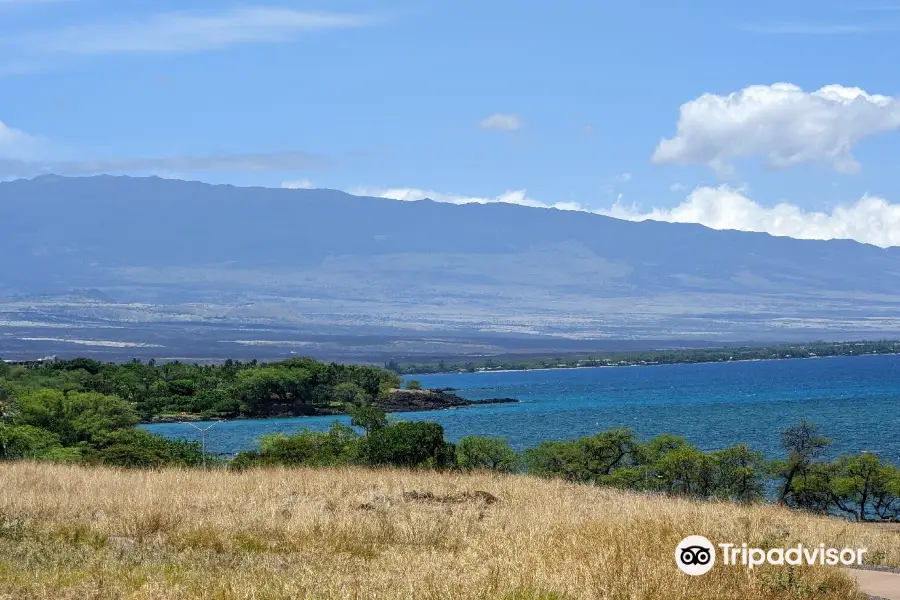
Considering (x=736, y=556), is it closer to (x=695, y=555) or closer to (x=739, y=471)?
(x=695, y=555)

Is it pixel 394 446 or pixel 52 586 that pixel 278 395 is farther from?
pixel 52 586

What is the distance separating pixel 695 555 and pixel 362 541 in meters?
4.16

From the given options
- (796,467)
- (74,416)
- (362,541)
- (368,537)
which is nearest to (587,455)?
(796,467)

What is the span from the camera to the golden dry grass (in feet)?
32.8

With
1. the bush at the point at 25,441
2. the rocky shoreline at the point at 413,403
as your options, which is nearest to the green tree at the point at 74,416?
the bush at the point at 25,441

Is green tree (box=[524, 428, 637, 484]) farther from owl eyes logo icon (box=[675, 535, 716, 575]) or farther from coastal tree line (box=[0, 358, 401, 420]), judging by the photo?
→ coastal tree line (box=[0, 358, 401, 420])

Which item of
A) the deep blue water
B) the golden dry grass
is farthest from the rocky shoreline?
the golden dry grass

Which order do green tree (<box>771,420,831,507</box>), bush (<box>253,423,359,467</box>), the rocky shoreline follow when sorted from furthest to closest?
the rocky shoreline → green tree (<box>771,420,831,507</box>) → bush (<box>253,423,359,467</box>)

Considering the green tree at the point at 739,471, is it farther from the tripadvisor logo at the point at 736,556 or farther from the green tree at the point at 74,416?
the green tree at the point at 74,416

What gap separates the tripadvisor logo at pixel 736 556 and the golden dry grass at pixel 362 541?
185 millimetres

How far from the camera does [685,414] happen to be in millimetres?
103125

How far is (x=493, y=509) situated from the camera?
1736 cm

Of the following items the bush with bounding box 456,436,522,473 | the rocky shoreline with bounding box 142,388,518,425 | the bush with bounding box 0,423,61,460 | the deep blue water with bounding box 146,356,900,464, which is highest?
the bush with bounding box 456,436,522,473

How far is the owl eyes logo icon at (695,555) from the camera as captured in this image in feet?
35.3
